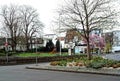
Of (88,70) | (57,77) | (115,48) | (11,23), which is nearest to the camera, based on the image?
(57,77)

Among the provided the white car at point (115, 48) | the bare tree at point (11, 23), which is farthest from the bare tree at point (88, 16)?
the white car at point (115, 48)

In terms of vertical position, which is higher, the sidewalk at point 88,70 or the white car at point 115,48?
the white car at point 115,48

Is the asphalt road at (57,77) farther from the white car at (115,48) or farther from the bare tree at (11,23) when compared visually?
the white car at (115,48)

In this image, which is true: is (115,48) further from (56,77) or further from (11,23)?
(56,77)

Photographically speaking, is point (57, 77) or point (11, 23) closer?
point (57, 77)

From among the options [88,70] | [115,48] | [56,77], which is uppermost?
[115,48]

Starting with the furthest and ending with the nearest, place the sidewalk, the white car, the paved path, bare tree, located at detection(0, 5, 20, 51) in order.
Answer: the white car → bare tree, located at detection(0, 5, 20, 51) → the sidewalk → the paved path

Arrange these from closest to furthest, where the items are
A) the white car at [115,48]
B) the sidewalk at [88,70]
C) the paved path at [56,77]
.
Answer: the paved path at [56,77], the sidewalk at [88,70], the white car at [115,48]

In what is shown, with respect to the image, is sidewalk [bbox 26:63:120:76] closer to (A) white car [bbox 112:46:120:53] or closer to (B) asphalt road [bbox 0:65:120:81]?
(B) asphalt road [bbox 0:65:120:81]

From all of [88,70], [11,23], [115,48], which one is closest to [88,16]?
Result: [88,70]

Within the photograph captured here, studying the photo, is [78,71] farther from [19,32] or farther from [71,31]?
[19,32]

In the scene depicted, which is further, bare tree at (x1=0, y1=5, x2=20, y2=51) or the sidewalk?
bare tree at (x1=0, y1=5, x2=20, y2=51)

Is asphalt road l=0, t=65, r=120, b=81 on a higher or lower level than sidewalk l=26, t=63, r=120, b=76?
lower

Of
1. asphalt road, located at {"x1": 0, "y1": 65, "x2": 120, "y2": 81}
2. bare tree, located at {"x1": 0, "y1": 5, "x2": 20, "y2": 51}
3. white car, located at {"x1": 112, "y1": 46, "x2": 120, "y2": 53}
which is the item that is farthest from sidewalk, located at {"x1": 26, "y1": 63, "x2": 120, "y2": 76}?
white car, located at {"x1": 112, "y1": 46, "x2": 120, "y2": 53}
